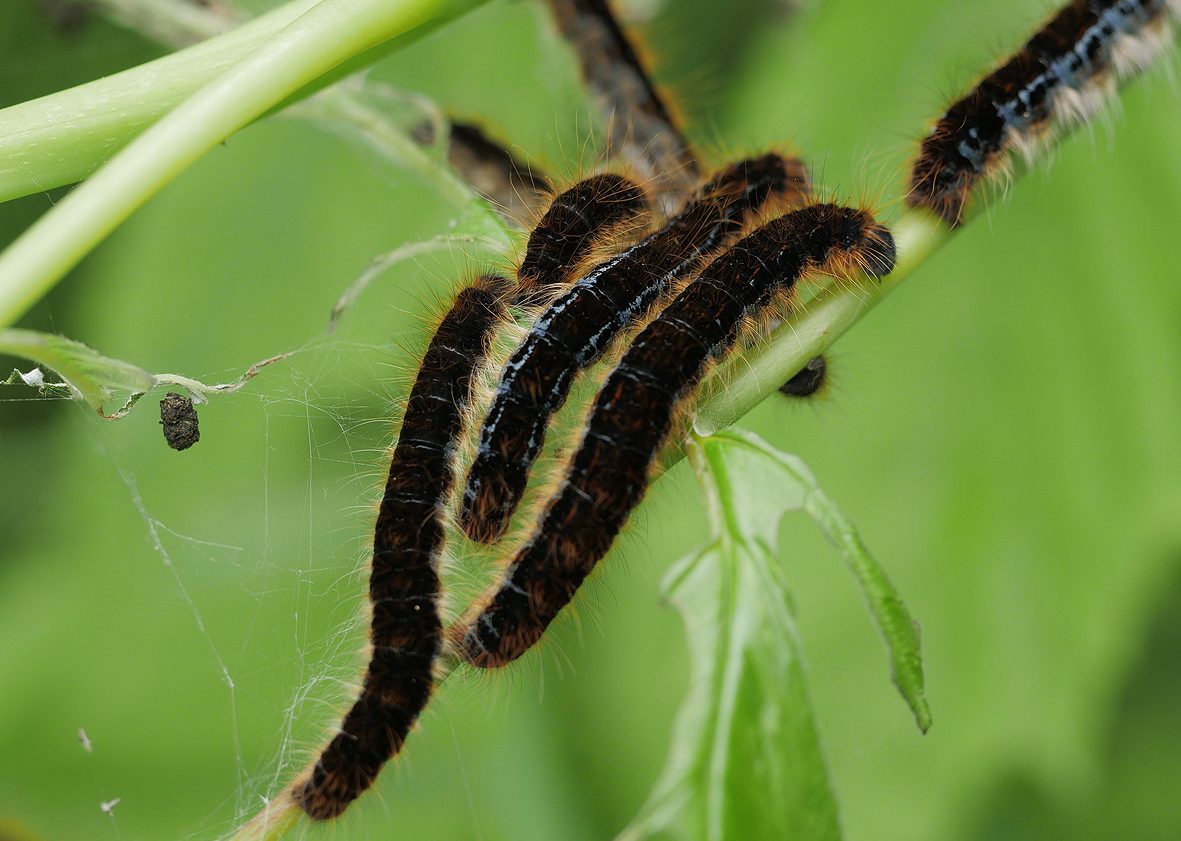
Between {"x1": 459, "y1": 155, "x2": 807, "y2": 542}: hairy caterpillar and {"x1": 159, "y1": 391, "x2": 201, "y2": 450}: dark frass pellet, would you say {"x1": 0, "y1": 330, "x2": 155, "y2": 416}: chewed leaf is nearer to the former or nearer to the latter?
{"x1": 159, "y1": 391, "x2": 201, "y2": 450}: dark frass pellet

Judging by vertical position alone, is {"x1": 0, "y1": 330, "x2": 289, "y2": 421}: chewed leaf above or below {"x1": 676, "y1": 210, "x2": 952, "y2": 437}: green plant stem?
above

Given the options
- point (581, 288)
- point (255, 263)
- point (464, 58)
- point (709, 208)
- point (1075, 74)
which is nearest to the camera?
point (581, 288)

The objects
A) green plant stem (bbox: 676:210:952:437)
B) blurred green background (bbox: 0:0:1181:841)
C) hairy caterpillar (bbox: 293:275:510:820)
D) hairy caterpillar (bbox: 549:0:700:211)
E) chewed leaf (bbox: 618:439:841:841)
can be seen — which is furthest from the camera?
hairy caterpillar (bbox: 549:0:700:211)

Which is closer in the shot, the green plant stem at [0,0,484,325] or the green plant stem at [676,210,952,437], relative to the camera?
the green plant stem at [0,0,484,325]

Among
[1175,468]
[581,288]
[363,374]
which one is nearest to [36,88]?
[363,374]

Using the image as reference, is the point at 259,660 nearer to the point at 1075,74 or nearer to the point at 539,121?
the point at 539,121

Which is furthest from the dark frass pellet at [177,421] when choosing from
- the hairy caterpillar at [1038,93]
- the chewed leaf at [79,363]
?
the hairy caterpillar at [1038,93]

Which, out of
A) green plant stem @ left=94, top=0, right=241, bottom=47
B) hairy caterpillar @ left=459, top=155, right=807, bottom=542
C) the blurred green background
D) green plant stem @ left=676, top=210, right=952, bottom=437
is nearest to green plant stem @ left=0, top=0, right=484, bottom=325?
hairy caterpillar @ left=459, top=155, right=807, bottom=542

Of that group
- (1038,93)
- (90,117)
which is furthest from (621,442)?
(1038,93)
